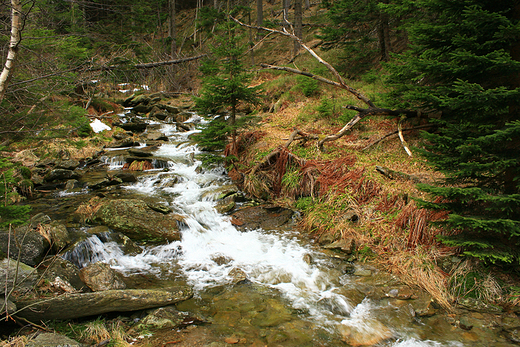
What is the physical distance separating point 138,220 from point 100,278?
6.74ft

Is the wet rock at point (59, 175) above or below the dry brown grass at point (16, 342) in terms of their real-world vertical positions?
below

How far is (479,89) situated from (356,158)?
12.3 feet

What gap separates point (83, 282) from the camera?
15.8 ft

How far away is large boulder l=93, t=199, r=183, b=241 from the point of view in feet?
21.8

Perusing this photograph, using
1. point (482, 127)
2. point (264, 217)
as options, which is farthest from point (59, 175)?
point (482, 127)

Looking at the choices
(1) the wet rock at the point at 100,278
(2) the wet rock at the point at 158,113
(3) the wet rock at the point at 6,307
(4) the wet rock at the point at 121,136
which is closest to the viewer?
(3) the wet rock at the point at 6,307

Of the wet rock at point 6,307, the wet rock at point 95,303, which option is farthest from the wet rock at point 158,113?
the wet rock at point 6,307

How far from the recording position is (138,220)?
→ 6.84 m

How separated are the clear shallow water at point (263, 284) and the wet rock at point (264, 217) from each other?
11.2 inches

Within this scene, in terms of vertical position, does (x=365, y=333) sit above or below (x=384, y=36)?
below

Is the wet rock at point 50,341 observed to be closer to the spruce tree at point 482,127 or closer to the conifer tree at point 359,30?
the spruce tree at point 482,127

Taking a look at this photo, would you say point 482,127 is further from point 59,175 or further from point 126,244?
point 59,175

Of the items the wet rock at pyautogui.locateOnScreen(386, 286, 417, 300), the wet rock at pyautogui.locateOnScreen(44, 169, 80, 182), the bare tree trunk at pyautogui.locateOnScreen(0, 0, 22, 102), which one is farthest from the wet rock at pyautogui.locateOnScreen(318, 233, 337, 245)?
the wet rock at pyautogui.locateOnScreen(44, 169, 80, 182)

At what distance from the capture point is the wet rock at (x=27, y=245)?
4809 millimetres
